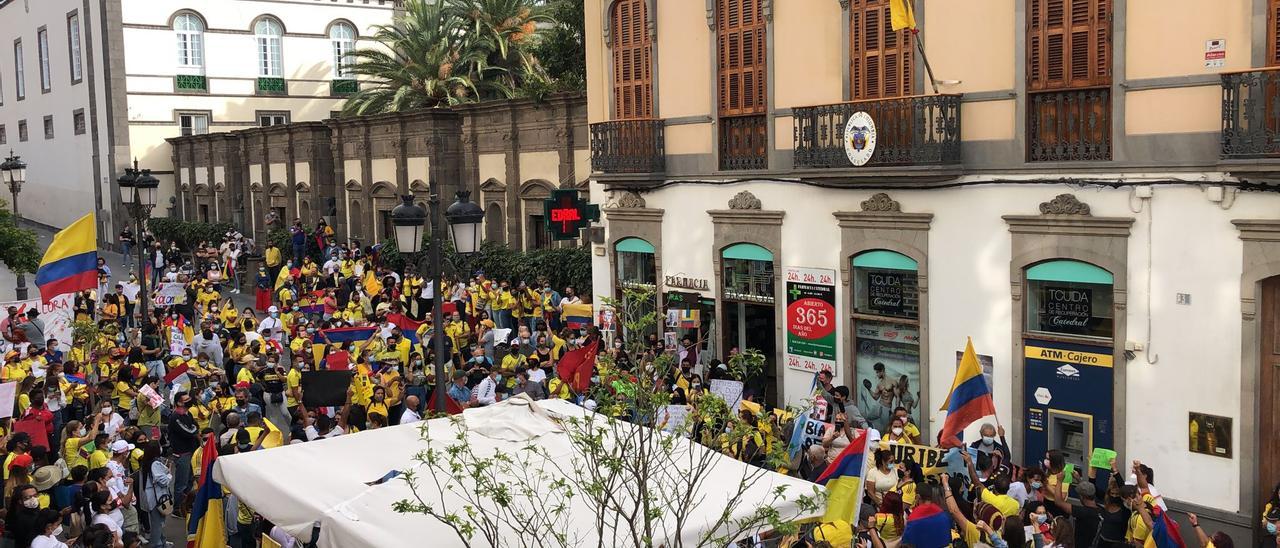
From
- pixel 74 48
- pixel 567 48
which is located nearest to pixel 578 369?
pixel 567 48

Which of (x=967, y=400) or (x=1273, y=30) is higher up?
(x=1273, y=30)

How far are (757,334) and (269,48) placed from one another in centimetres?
4179

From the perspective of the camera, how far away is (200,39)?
179 ft

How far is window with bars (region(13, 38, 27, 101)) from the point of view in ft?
211

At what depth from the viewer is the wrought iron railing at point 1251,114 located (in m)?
13.4

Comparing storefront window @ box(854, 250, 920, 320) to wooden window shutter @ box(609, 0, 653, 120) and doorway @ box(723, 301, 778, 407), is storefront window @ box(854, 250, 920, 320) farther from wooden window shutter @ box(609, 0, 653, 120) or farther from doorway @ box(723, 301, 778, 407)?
wooden window shutter @ box(609, 0, 653, 120)

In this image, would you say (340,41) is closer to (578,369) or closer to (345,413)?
(578,369)

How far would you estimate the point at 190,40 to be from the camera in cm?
5428

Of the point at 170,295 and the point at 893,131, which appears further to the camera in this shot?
the point at 170,295

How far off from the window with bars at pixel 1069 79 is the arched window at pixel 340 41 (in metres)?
46.8

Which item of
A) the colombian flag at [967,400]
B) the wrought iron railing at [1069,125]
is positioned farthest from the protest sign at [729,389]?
the wrought iron railing at [1069,125]

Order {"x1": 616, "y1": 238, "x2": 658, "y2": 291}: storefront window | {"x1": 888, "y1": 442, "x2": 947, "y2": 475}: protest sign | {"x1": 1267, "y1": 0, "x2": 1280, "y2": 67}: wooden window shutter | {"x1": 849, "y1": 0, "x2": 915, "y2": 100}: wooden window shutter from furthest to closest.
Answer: {"x1": 616, "y1": 238, "x2": 658, "y2": 291}: storefront window
{"x1": 849, "y1": 0, "x2": 915, "y2": 100}: wooden window shutter
{"x1": 1267, "y1": 0, "x2": 1280, "y2": 67}: wooden window shutter
{"x1": 888, "y1": 442, "x2": 947, "y2": 475}: protest sign

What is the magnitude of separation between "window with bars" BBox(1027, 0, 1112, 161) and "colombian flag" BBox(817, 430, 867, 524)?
6502 mm

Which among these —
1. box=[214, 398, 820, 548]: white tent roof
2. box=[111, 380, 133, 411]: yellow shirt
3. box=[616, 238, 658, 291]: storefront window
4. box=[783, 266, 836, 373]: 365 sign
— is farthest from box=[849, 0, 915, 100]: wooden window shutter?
box=[111, 380, 133, 411]: yellow shirt
